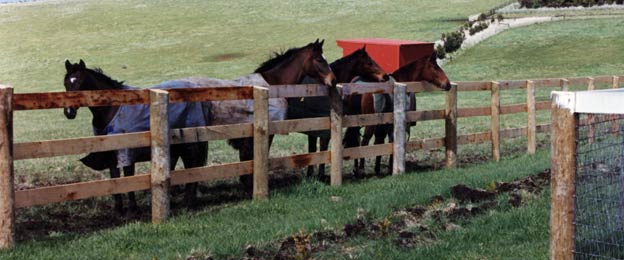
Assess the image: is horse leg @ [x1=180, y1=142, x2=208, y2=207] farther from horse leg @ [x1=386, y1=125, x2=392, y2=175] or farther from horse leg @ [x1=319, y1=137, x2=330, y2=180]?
horse leg @ [x1=386, y1=125, x2=392, y2=175]

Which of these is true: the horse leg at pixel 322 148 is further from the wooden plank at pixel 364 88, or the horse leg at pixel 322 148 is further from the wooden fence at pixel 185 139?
the wooden plank at pixel 364 88

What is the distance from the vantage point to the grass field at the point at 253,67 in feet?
22.4

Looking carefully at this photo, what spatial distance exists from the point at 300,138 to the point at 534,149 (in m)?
5.30

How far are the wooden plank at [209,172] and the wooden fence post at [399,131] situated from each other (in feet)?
10.0

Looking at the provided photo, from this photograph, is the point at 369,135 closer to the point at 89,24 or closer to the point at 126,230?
the point at 126,230

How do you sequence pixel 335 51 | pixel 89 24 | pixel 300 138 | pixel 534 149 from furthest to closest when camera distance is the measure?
pixel 89 24
pixel 335 51
pixel 300 138
pixel 534 149

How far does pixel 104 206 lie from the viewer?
9.14 metres

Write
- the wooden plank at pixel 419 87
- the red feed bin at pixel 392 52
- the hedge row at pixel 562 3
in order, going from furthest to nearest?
the hedge row at pixel 562 3 < the red feed bin at pixel 392 52 < the wooden plank at pixel 419 87

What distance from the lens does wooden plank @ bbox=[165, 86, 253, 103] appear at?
27.1 ft

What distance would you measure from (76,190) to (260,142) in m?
2.48

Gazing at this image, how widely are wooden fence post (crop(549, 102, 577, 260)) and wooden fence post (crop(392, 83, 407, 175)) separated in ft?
21.0

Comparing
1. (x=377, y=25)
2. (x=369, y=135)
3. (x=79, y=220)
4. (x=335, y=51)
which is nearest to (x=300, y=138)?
(x=369, y=135)

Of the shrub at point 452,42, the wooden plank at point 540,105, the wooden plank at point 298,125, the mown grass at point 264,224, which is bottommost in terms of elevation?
the mown grass at point 264,224

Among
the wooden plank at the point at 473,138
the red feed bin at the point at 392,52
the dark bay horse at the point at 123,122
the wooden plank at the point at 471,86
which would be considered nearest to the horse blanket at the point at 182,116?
the dark bay horse at the point at 123,122
